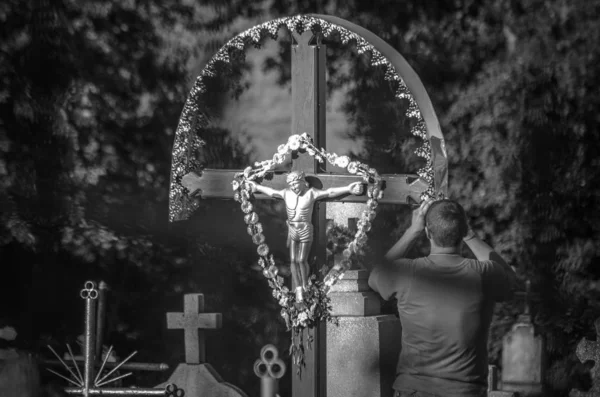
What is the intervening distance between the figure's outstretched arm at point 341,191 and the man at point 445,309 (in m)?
Result: 0.69

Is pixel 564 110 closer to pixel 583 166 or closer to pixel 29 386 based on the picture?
pixel 583 166

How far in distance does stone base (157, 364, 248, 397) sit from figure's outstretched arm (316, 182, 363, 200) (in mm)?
1658

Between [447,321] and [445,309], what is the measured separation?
4 cm

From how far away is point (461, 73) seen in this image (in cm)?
770

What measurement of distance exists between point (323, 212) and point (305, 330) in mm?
537

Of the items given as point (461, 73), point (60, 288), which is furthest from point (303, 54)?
point (60, 288)

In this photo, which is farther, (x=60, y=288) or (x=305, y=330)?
(x=60, y=288)

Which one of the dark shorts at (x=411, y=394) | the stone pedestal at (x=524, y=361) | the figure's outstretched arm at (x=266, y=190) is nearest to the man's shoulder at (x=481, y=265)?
the dark shorts at (x=411, y=394)

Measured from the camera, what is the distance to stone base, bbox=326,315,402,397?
505cm

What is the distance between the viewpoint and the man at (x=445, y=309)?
3.61 m

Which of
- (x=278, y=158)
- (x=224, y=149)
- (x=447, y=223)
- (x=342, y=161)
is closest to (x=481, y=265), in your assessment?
(x=447, y=223)

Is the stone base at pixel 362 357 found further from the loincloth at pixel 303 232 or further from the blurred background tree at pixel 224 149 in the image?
the blurred background tree at pixel 224 149

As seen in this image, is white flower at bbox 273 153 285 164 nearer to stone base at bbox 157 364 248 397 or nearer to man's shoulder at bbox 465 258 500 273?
man's shoulder at bbox 465 258 500 273

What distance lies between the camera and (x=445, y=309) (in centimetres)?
363
